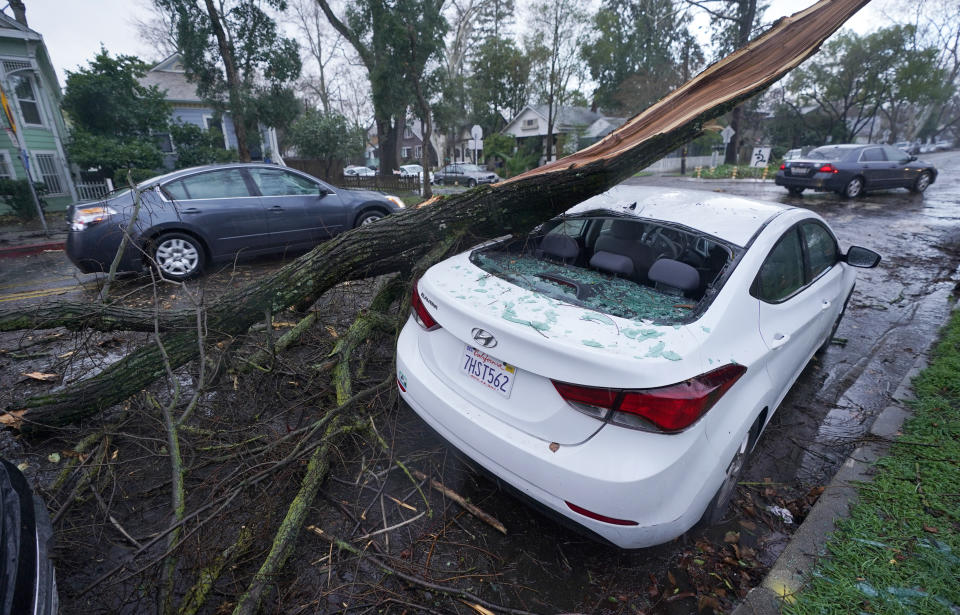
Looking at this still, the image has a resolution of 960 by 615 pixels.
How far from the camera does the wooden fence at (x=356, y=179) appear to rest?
20.0m

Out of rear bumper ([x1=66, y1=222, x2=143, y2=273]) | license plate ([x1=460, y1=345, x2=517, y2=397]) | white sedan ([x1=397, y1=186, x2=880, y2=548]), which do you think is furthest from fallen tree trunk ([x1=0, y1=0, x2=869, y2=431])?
rear bumper ([x1=66, y1=222, x2=143, y2=273])

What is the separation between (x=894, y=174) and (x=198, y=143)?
25.5 metres

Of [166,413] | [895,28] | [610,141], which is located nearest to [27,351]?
[166,413]

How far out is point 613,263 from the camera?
264 cm

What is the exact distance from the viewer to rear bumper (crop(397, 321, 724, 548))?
1.63m

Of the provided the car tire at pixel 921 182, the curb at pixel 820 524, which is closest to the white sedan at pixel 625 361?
the curb at pixel 820 524

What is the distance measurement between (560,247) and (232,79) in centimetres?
1529

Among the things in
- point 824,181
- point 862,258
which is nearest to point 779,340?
point 862,258

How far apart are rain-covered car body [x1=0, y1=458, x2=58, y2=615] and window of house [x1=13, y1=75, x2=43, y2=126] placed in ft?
59.7

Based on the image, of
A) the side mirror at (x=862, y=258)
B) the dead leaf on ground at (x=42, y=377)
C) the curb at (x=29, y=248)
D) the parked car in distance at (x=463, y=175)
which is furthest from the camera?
the parked car in distance at (x=463, y=175)

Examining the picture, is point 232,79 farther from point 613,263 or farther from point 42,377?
point 613,263

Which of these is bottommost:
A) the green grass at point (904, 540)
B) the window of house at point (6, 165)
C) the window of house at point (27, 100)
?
the green grass at point (904, 540)

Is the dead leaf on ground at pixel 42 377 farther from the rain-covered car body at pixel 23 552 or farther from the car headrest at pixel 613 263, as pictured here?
the car headrest at pixel 613 263

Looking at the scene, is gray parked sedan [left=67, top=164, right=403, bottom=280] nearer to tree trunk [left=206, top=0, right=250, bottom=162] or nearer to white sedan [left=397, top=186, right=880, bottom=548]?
white sedan [left=397, top=186, right=880, bottom=548]
